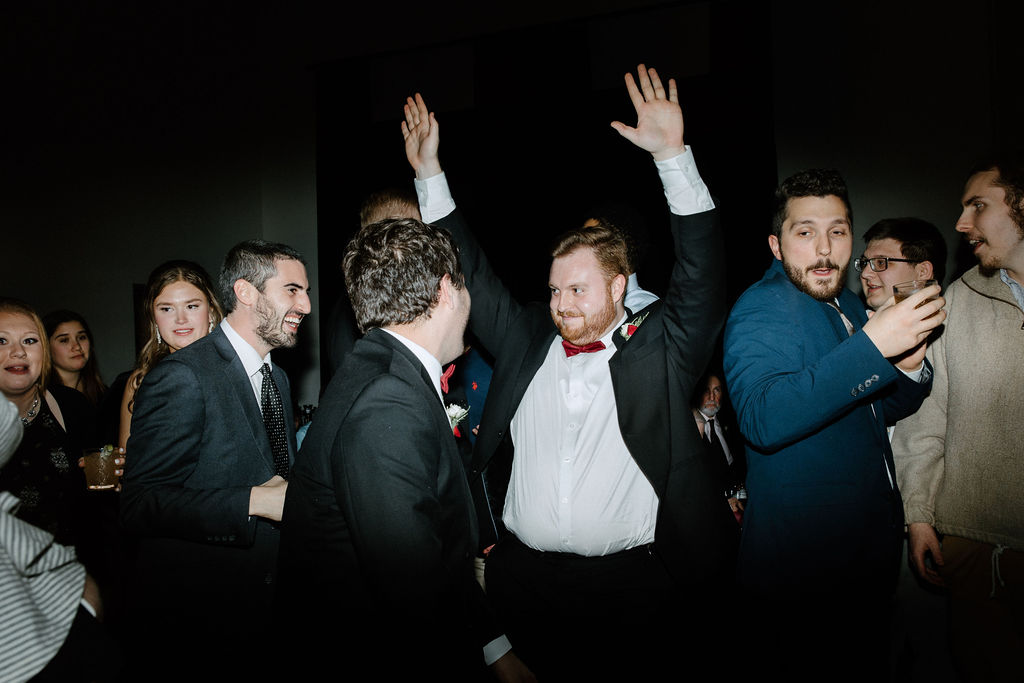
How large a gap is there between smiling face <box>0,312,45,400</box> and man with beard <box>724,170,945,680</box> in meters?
3.11

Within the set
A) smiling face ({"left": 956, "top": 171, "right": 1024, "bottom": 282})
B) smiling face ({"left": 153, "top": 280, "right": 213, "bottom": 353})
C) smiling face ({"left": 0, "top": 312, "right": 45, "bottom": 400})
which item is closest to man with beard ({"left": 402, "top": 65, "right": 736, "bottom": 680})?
smiling face ({"left": 956, "top": 171, "right": 1024, "bottom": 282})

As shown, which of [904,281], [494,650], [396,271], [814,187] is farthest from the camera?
[904,281]

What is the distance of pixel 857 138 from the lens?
5324 mm

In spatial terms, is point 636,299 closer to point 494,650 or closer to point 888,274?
point 888,274

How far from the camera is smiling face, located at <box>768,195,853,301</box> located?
2.21 metres

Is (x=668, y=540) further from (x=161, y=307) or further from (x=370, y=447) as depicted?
(x=161, y=307)

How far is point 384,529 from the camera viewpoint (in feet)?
4.84

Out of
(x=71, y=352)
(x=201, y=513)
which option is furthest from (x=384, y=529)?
(x=71, y=352)

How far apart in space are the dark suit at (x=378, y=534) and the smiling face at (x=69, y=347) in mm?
3650

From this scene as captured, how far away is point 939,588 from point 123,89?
259 inches

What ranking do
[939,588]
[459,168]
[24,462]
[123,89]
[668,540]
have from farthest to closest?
[459,168] < [123,89] < [24,462] < [939,588] < [668,540]

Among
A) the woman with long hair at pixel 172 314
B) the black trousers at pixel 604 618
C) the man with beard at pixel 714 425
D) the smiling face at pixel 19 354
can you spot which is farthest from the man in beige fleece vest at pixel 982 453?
the smiling face at pixel 19 354

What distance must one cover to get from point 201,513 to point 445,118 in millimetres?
5237

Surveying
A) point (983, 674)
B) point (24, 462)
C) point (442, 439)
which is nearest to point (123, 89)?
point (24, 462)
